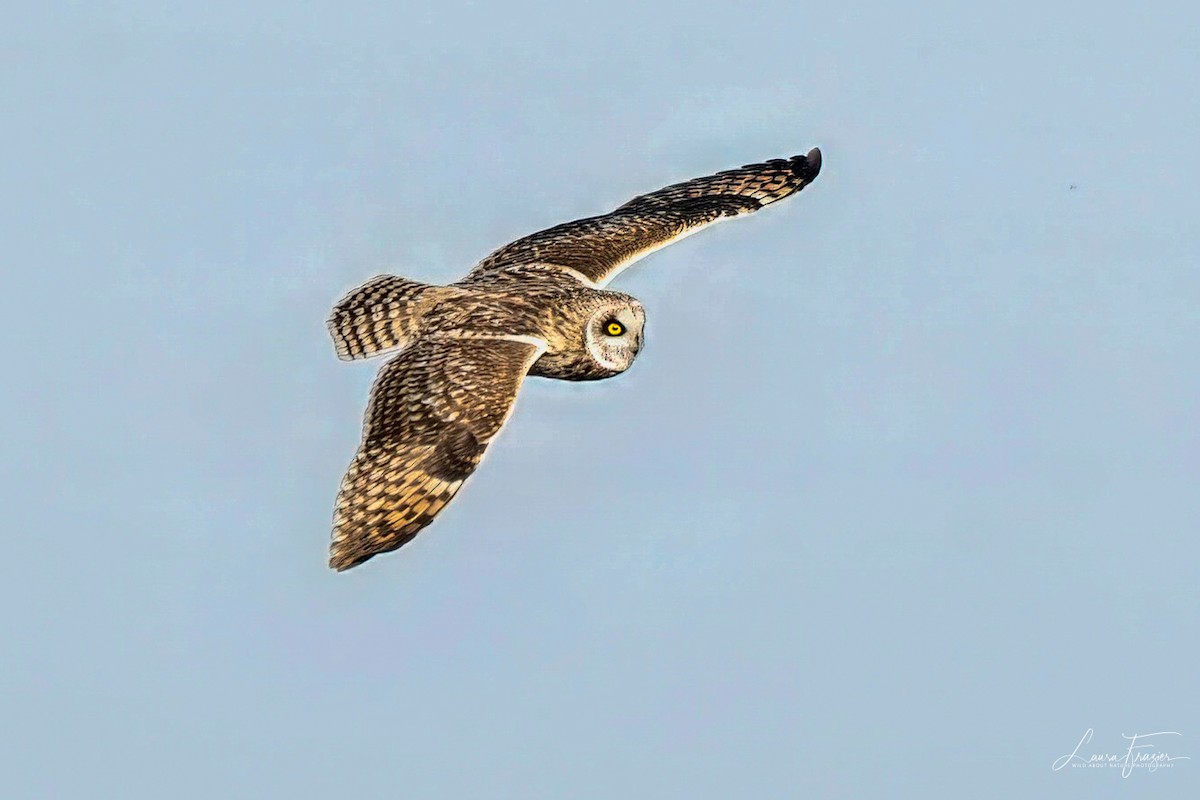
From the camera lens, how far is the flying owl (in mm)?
21859

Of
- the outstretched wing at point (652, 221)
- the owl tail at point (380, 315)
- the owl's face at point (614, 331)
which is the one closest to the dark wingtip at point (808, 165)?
the outstretched wing at point (652, 221)

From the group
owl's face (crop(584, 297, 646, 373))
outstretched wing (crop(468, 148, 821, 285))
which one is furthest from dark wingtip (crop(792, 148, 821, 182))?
owl's face (crop(584, 297, 646, 373))

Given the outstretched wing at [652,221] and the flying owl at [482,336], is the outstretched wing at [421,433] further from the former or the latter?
the outstretched wing at [652,221]

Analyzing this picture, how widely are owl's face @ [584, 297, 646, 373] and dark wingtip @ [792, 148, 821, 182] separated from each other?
13.3ft

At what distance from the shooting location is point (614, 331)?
24234mm

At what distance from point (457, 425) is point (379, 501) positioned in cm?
122

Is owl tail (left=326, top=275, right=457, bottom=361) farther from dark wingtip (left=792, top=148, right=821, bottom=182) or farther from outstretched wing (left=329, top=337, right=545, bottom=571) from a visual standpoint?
dark wingtip (left=792, top=148, right=821, bottom=182)

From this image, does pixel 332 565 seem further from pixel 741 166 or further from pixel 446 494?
pixel 741 166

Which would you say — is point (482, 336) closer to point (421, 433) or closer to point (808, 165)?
point (421, 433)

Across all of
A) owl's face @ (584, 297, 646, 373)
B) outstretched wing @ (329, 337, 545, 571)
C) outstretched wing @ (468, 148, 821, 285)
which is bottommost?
outstretched wing @ (329, 337, 545, 571)

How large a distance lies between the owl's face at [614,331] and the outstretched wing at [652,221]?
1.35 m

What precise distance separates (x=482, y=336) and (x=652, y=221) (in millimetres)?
3738

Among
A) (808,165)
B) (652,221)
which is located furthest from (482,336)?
(808,165)

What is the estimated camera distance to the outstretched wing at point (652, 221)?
2598 cm
